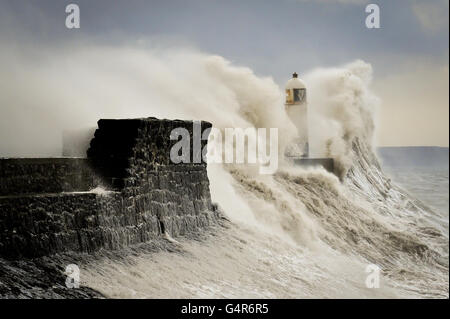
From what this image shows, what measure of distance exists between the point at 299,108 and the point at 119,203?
14.9 m

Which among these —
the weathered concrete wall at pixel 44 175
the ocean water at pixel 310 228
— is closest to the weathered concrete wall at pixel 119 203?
the weathered concrete wall at pixel 44 175

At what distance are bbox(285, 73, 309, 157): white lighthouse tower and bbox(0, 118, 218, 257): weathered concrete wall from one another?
10634mm

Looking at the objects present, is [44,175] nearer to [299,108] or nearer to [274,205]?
[274,205]

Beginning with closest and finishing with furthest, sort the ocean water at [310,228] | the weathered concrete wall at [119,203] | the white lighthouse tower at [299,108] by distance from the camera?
the weathered concrete wall at [119,203] < the ocean water at [310,228] < the white lighthouse tower at [299,108]

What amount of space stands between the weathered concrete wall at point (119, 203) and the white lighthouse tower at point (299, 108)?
10.6 metres

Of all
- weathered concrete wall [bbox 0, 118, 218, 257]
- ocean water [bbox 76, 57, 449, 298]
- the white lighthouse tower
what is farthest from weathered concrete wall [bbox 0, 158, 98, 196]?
the white lighthouse tower

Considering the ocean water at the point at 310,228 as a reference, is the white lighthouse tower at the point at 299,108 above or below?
above

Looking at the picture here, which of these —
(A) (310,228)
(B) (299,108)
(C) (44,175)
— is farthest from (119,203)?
(B) (299,108)

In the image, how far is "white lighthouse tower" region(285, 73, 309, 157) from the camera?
26359mm

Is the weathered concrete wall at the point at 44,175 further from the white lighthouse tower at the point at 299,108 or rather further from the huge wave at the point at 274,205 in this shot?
the white lighthouse tower at the point at 299,108

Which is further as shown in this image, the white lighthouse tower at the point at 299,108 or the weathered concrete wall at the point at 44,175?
the white lighthouse tower at the point at 299,108

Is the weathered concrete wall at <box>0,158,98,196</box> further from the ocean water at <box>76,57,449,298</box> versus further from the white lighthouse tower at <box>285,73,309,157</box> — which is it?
the white lighthouse tower at <box>285,73,309,157</box>

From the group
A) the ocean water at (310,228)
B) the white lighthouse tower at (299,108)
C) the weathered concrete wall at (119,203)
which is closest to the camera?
the weathered concrete wall at (119,203)

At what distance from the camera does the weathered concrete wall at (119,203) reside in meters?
10.9
